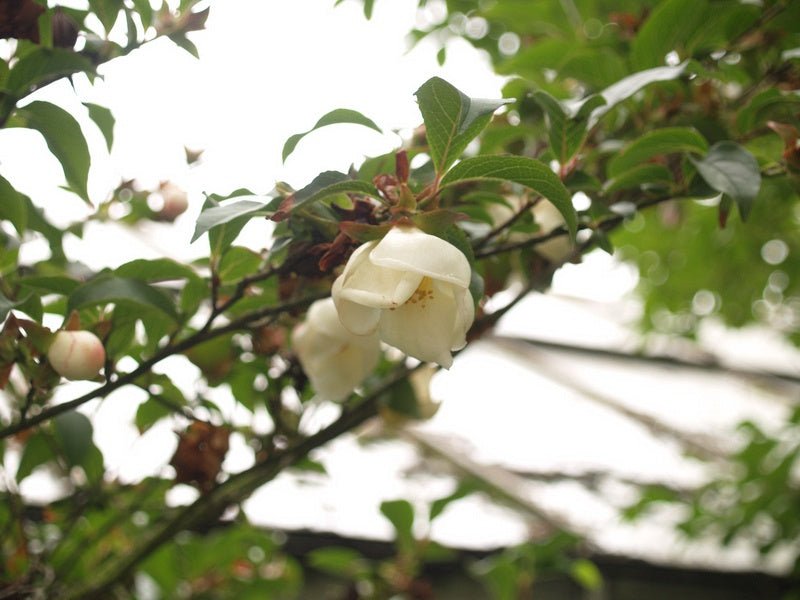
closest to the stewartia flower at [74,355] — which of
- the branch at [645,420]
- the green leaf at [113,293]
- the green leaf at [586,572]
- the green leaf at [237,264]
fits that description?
the green leaf at [113,293]

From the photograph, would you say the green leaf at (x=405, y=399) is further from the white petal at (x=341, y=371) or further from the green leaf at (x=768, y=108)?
the green leaf at (x=768, y=108)

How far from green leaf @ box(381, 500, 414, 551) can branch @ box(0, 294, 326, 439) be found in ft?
2.33

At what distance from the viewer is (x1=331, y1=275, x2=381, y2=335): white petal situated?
0.54 metres

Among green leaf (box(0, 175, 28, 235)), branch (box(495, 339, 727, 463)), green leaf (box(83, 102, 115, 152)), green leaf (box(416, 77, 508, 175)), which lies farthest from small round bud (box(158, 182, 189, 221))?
branch (box(495, 339, 727, 463))

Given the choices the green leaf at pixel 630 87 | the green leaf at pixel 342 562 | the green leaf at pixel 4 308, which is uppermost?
the green leaf at pixel 630 87

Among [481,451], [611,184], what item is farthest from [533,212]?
[481,451]

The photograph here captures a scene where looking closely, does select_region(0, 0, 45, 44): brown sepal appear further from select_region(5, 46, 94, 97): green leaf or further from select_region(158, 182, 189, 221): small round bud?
select_region(158, 182, 189, 221): small round bud

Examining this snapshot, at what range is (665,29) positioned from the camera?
35.1 inches

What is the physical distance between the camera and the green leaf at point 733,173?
0.62m

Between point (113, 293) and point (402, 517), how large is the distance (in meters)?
0.84

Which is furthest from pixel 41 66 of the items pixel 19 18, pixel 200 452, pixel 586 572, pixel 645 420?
pixel 645 420

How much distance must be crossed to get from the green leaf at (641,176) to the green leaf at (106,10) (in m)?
0.46

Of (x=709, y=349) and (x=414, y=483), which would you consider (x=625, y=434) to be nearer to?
(x=414, y=483)

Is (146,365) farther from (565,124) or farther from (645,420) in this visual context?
(645,420)
